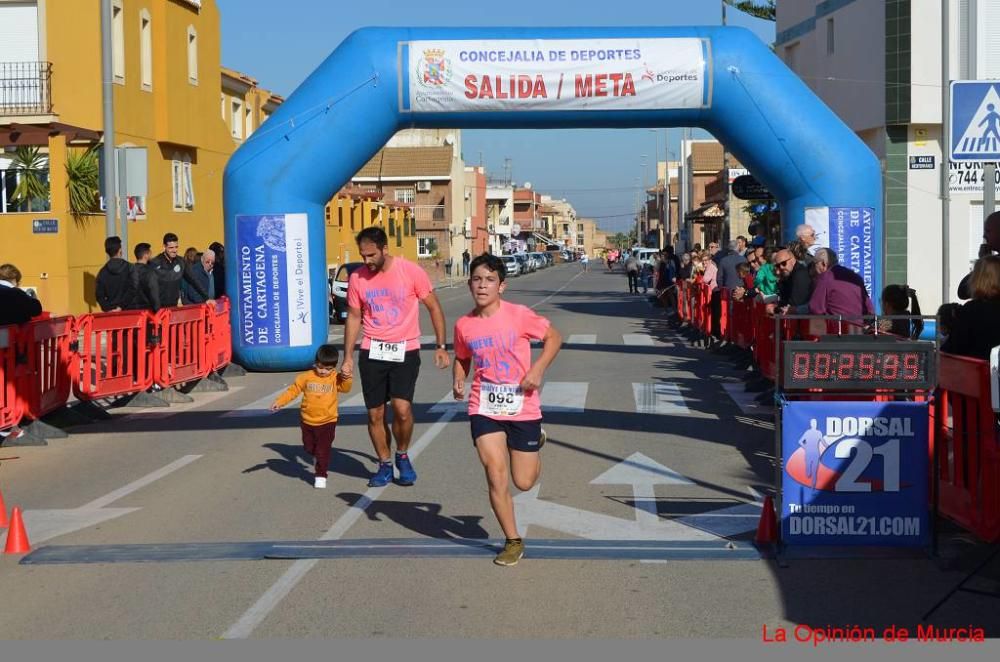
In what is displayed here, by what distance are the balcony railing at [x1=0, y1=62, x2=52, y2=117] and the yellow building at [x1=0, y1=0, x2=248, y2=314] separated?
0.02m

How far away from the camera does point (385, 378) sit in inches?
408

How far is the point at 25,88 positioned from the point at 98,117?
1.71 meters

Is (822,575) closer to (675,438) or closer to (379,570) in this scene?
(379,570)

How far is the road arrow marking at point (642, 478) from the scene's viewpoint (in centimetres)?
952

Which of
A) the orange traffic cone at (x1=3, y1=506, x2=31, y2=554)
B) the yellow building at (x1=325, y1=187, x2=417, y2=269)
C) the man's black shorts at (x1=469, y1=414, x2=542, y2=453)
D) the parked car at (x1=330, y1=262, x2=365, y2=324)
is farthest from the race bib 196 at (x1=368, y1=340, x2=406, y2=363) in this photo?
the yellow building at (x1=325, y1=187, x2=417, y2=269)

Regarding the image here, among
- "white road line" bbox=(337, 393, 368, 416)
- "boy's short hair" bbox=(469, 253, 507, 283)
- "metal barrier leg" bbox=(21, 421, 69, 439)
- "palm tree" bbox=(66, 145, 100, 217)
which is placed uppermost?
"palm tree" bbox=(66, 145, 100, 217)

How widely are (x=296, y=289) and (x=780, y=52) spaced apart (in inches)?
692

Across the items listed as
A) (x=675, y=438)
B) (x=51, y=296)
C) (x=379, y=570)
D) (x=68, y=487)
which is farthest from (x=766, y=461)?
(x=51, y=296)

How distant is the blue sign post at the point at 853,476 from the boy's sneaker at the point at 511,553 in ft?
5.03

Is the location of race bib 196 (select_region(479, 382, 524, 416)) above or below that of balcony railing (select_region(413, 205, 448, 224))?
below

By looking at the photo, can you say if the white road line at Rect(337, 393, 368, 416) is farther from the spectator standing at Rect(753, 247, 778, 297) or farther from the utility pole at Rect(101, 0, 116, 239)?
the utility pole at Rect(101, 0, 116, 239)

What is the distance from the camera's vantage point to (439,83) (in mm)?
18984

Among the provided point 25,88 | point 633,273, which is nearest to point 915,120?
point 25,88

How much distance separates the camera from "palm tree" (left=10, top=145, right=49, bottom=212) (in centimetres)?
2831
